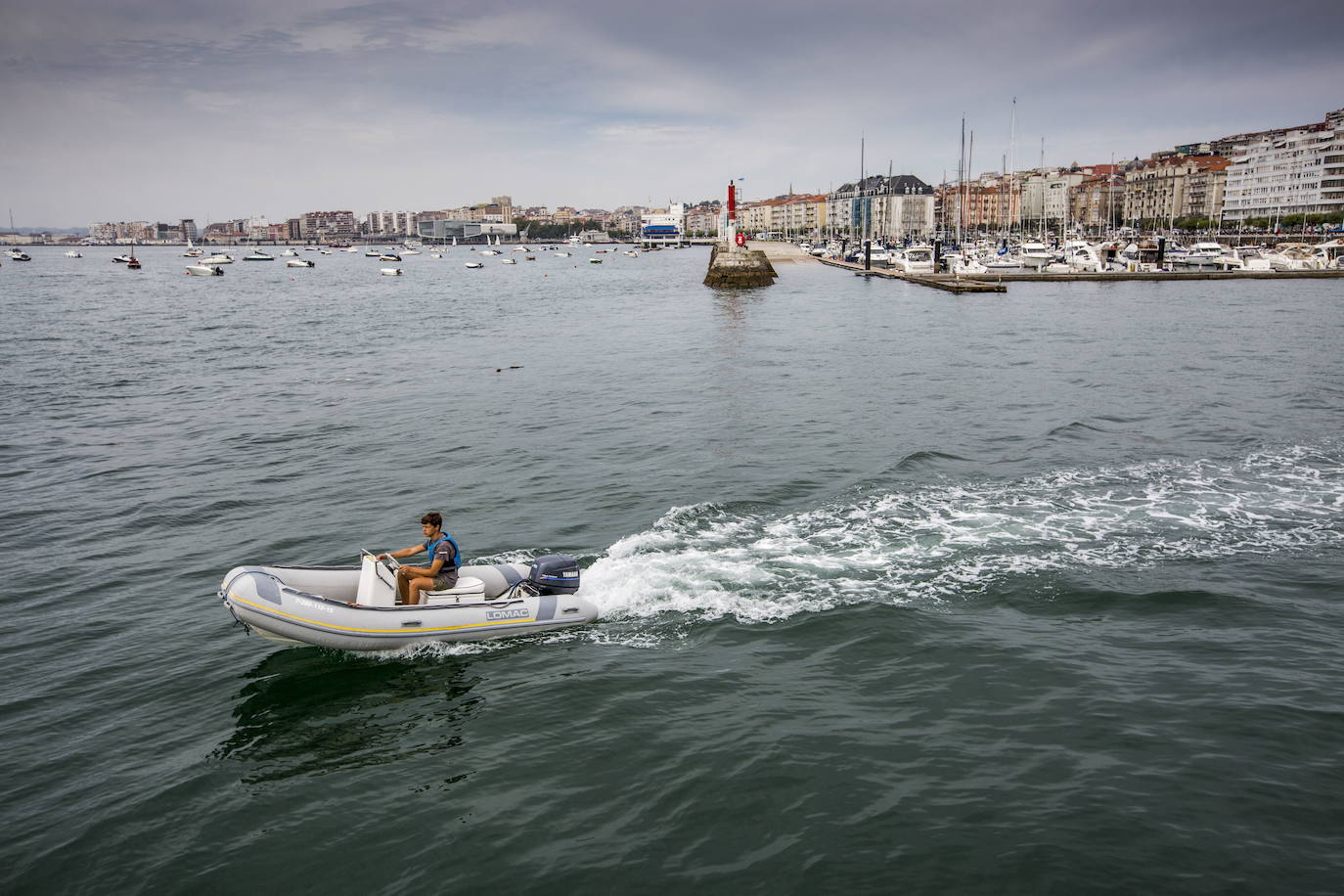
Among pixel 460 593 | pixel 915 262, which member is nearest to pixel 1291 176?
pixel 915 262

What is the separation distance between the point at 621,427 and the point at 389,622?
1366cm

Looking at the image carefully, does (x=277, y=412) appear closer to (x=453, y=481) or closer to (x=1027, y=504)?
(x=453, y=481)

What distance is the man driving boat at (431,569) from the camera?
40.1 ft

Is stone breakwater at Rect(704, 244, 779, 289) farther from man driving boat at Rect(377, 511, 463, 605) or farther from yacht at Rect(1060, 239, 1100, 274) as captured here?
man driving boat at Rect(377, 511, 463, 605)

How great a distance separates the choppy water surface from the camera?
823 cm

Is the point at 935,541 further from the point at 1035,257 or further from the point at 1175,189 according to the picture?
the point at 1175,189

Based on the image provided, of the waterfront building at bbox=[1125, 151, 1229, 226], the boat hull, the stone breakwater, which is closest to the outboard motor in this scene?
the boat hull

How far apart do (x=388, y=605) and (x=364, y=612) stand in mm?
543

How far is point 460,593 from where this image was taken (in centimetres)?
1262

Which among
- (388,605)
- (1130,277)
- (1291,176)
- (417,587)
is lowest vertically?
(388,605)

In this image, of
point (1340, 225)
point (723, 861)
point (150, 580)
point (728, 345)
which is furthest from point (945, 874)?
point (1340, 225)

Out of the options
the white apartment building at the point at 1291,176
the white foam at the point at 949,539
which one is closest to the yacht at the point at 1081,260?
the white apartment building at the point at 1291,176

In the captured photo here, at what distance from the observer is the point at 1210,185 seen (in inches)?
6516

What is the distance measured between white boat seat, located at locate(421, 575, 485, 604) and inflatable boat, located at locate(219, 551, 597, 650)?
0.6 inches
